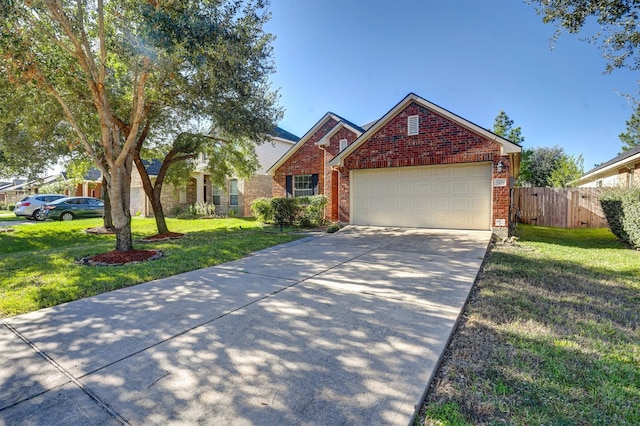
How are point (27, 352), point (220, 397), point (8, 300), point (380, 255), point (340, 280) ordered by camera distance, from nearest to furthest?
1. point (220, 397)
2. point (27, 352)
3. point (8, 300)
4. point (340, 280)
5. point (380, 255)

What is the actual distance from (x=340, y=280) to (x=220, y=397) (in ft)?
10.5

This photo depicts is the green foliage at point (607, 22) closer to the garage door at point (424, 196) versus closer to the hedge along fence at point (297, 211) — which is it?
the garage door at point (424, 196)

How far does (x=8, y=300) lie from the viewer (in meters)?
4.48

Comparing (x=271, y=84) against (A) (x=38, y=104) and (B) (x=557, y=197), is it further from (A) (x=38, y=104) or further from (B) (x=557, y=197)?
(B) (x=557, y=197)

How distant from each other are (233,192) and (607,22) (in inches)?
720

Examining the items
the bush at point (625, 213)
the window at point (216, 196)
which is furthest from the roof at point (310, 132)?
the bush at point (625, 213)

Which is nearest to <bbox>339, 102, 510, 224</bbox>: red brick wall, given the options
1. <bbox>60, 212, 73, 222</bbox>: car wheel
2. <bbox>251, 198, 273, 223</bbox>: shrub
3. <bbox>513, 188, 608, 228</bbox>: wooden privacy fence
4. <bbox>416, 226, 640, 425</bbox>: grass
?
<bbox>251, 198, 273, 223</bbox>: shrub

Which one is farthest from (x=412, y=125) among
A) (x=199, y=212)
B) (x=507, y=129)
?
(x=507, y=129)

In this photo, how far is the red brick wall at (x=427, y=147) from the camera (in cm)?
984

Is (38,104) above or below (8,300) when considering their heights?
above

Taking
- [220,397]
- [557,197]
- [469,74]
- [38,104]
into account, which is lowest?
[220,397]

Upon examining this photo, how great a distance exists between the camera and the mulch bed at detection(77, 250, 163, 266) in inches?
269

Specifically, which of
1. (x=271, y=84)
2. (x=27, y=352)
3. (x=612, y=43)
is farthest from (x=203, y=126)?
(x=612, y=43)

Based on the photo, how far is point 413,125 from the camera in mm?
10969
